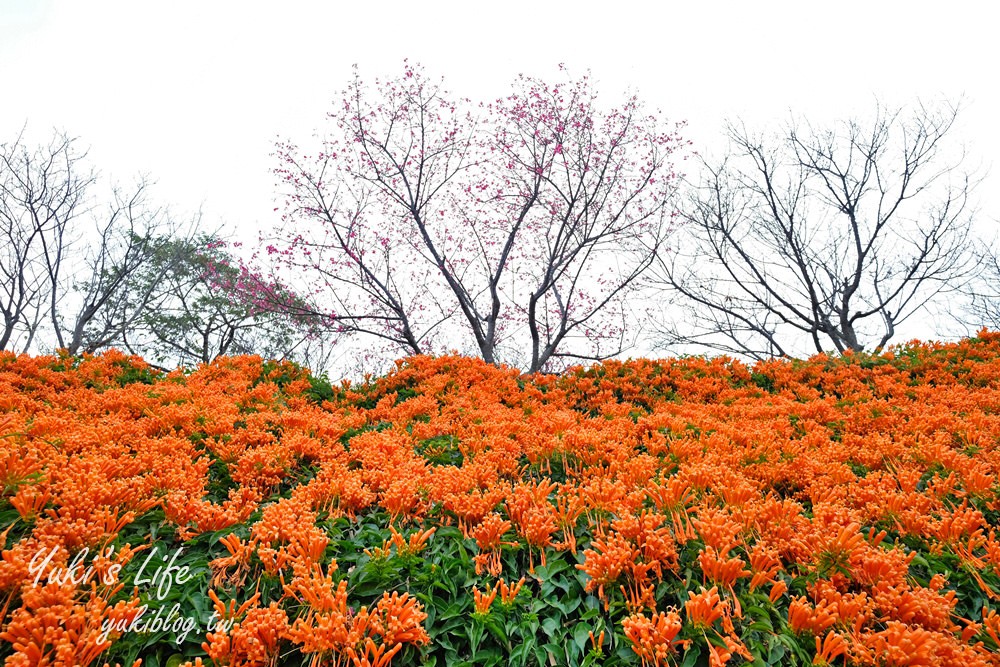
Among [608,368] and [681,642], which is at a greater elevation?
[608,368]

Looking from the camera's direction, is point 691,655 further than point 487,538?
No

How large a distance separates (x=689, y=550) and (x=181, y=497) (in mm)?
2807

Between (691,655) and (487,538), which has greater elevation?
(487,538)

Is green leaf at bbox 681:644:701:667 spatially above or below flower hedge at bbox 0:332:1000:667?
below

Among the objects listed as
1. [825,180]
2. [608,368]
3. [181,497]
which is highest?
[825,180]

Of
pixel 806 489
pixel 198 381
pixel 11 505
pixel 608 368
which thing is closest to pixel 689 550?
pixel 806 489

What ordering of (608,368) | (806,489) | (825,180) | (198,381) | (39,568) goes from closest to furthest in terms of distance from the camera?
1. (39,568)
2. (806,489)
3. (198,381)
4. (608,368)
5. (825,180)

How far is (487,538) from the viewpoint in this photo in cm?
262

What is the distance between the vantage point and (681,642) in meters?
1.99

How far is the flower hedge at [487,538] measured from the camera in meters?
1.97

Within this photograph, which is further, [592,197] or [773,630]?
[592,197]

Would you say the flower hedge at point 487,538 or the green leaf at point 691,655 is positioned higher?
the flower hedge at point 487,538

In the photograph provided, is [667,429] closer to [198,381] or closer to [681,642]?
[681,642]

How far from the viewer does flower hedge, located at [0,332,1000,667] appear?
6.47 ft
